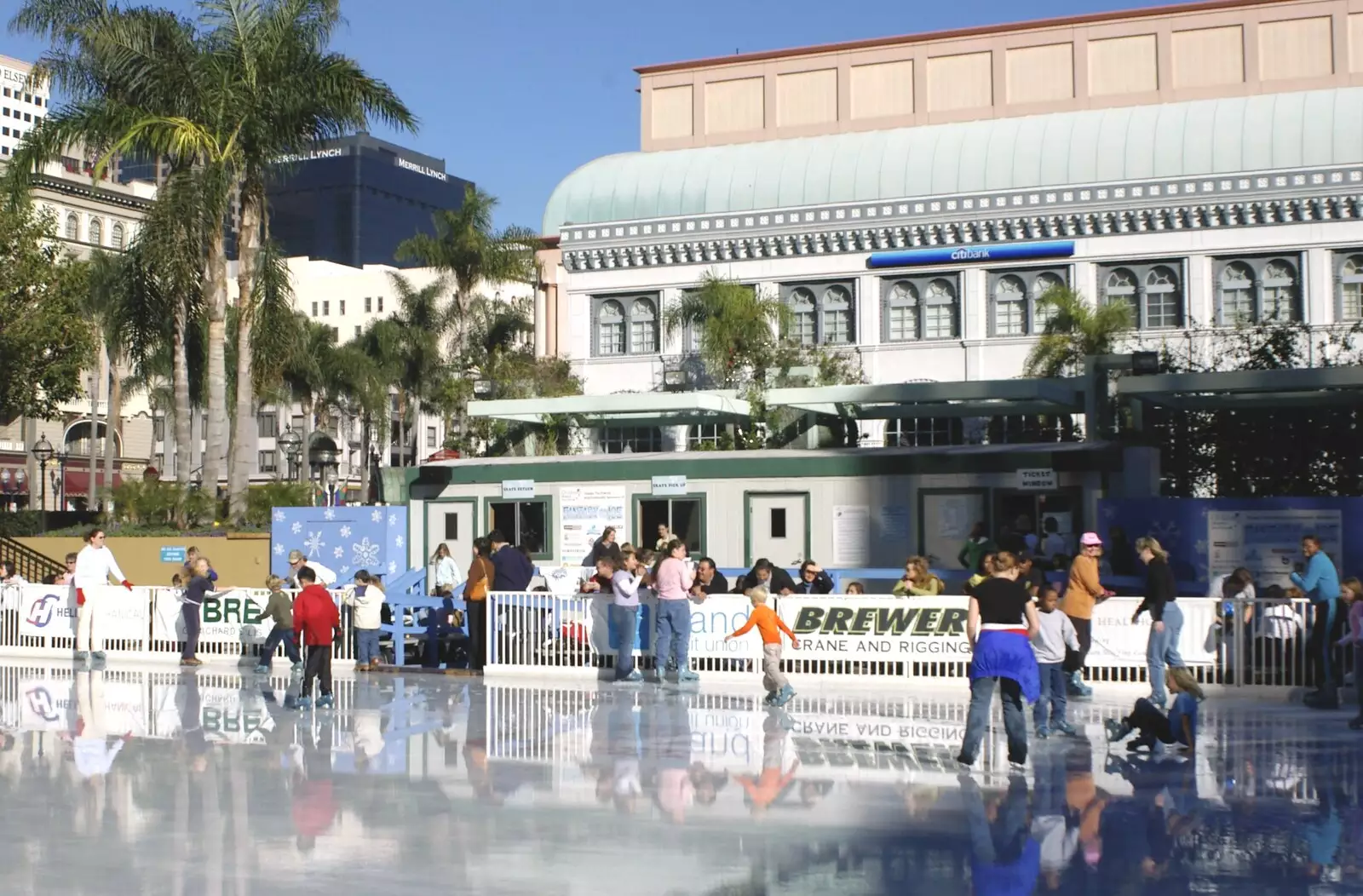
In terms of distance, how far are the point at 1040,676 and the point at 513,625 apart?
8174 millimetres

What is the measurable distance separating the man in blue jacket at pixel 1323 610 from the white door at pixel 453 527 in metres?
14.6

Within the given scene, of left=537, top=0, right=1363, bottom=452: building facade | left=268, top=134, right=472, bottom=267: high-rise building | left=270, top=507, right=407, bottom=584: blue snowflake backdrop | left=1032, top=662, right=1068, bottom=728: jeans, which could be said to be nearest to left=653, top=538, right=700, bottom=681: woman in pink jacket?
left=1032, top=662, right=1068, bottom=728: jeans

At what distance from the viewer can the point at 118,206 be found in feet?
296

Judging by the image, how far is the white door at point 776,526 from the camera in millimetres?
25672

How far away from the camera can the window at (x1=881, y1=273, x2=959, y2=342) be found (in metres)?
47.2

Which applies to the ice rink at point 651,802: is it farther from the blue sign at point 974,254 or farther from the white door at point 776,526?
Answer: the blue sign at point 974,254

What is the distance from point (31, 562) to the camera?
3544cm

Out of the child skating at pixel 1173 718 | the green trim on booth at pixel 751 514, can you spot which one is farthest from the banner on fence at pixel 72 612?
the child skating at pixel 1173 718

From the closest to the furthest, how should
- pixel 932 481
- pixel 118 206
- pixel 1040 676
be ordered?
pixel 1040 676 → pixel 932 481 → pixel 118 206

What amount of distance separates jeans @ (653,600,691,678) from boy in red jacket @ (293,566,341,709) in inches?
157

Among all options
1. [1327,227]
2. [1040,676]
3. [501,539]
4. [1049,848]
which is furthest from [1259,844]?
[1327,227]

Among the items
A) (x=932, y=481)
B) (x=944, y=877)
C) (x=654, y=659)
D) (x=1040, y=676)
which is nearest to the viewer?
(x=944, y=877)

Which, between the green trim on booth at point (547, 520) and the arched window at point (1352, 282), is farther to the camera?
the arched window at point (1352, 282)

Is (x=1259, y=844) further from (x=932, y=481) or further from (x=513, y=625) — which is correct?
(x=932, y=481)
